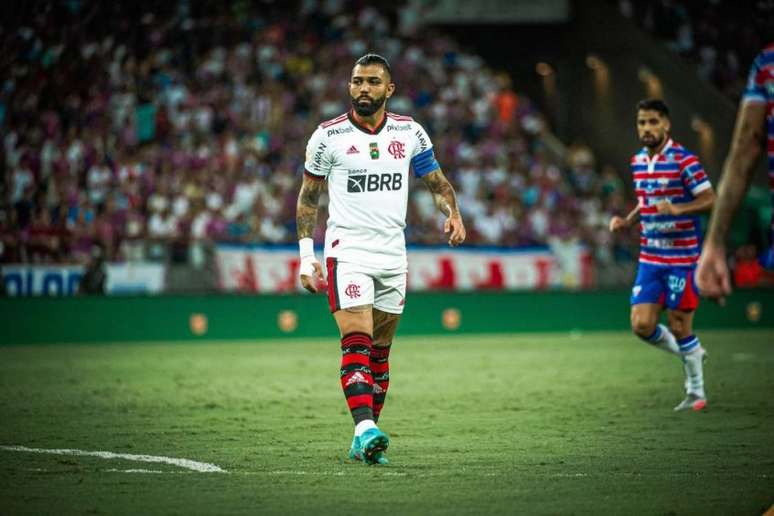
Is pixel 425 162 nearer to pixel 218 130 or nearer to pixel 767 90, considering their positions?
pixel 767 90

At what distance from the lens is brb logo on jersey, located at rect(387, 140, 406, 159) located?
8633 millimetres

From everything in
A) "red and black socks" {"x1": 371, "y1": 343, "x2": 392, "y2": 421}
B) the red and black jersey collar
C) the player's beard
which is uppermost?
the player's beard

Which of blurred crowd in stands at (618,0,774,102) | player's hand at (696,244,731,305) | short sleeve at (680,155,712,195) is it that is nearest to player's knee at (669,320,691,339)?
short sleeve at (680,155,712,195)

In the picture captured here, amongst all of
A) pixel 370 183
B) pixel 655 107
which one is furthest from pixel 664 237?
pixel 370 183

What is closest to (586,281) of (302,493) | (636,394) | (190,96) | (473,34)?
(190,96)

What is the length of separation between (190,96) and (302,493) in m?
20.1

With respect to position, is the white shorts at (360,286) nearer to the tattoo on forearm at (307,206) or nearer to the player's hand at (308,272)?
the player's hand at (308,272)

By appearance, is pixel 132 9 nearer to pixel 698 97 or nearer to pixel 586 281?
pixel 586 281

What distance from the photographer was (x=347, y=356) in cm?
841

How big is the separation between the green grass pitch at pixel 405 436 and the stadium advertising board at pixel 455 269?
4204mm

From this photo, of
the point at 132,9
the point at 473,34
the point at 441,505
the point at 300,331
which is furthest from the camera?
the point at 473,34

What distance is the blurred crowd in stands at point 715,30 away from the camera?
26297 millimetres

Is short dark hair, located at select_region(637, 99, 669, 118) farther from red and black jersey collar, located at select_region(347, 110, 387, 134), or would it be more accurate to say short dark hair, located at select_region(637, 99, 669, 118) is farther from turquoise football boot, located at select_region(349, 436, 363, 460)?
turquoise football boot, located at select_region(349, 436, 363, 460)

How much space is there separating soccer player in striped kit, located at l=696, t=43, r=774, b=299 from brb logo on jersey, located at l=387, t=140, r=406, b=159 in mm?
3482
